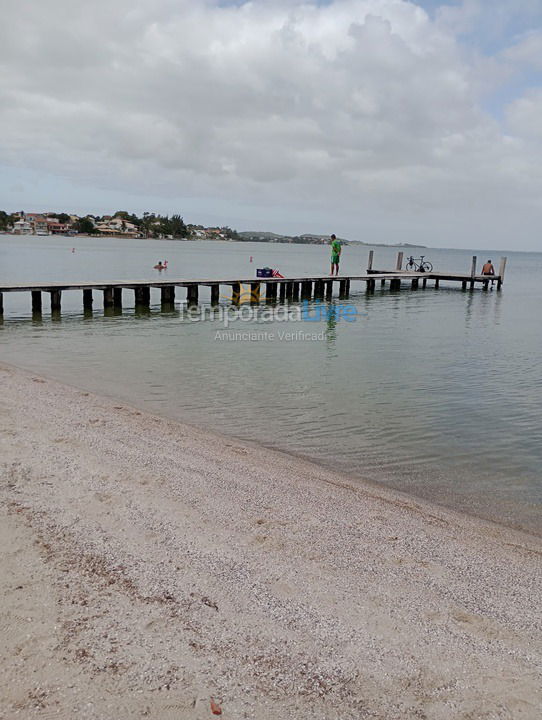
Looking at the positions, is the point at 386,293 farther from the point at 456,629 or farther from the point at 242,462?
the point at 456,629

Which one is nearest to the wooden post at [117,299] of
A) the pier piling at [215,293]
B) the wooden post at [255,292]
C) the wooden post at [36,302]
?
the wooden post at [36,302]

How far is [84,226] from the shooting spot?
19288cm

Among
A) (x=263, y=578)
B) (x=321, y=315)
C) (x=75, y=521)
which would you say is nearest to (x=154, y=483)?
(x=75, y=521)

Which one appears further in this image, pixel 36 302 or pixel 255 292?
pixel 255 292

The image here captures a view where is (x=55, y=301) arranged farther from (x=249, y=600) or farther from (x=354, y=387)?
(x=249, y=600)

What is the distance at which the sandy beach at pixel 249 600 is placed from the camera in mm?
2859

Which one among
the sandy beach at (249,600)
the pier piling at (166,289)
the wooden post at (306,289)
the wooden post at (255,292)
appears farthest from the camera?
the wooden post at (306,289)

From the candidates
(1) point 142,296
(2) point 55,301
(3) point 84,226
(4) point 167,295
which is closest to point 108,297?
(1) point 142,296

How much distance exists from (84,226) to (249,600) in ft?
673

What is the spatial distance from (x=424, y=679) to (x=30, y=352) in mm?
13748

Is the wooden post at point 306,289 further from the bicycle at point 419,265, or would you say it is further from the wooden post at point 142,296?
the bicycle at point 419,265

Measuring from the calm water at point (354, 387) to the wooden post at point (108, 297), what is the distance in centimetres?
160

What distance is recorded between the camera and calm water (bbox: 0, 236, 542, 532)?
24.3 ft

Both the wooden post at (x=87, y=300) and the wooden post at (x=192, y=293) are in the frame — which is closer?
the wooden post at (x=87, y=300)
